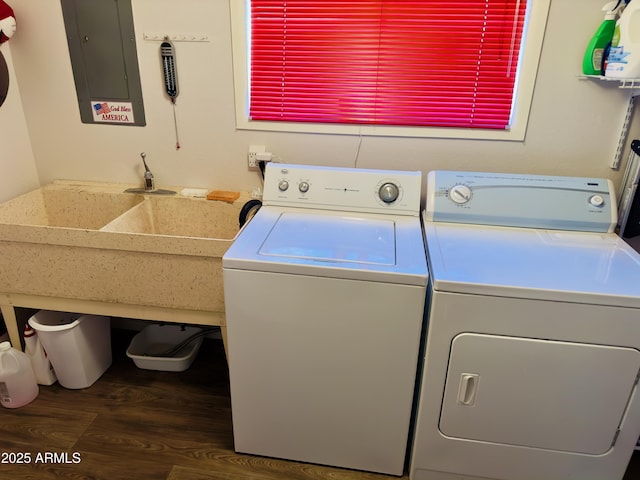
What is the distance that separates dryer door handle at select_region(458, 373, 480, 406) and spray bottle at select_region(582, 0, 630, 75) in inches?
49.6

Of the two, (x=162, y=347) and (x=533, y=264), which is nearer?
(x=533, y=264)

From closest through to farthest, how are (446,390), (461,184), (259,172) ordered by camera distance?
(446,390) < (461,184) < (259,172)

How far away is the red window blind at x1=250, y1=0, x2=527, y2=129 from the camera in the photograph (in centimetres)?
184

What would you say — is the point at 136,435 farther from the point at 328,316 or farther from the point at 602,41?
the point at 602,41

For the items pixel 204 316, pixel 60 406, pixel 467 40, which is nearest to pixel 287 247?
pixel 204 316

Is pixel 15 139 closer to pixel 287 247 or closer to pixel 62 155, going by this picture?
pixel 62 155

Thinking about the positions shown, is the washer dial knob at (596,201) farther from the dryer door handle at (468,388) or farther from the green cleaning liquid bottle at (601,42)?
the dryer door handle at (468,388)

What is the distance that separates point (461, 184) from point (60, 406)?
191 centimetres

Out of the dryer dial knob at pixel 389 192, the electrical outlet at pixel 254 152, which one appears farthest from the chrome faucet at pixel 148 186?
the dryer dial knob at pixel 389 192

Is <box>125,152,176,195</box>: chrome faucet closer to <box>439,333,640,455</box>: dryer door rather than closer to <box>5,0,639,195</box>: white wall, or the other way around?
<box>5,0,639,195</box>: white wall

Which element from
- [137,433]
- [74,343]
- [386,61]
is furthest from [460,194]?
[74,343]

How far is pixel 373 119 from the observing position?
201 centimetres

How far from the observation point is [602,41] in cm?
171

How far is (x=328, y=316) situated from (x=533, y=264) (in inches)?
26.1
